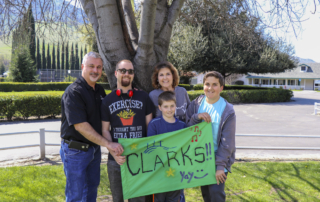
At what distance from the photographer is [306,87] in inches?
2183

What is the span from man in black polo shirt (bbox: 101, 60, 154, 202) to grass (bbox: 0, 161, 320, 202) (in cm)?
204

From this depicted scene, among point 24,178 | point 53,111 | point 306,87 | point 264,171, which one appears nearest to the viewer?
point 24,178

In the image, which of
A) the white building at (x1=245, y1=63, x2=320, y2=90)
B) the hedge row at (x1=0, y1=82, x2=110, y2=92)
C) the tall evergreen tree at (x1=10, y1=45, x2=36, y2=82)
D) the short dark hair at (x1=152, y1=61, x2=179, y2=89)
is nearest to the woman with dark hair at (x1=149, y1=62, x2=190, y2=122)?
the short dark hair at (x1=152, y1=61, x2=179, y2=89)

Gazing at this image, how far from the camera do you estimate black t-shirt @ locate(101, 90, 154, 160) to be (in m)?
2.84

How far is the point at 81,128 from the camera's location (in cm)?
276

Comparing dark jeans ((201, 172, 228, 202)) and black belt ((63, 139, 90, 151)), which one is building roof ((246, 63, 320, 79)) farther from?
black belt ((63, 139, 90, 151))

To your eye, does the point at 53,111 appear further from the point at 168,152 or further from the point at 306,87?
the point at 306,87

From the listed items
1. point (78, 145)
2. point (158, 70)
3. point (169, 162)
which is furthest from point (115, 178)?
point (158, 70)

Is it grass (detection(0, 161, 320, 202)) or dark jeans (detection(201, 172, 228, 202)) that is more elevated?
dark jeans (detection(201, 172, 228, 202))

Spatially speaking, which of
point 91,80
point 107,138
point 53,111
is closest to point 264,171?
point 107,138

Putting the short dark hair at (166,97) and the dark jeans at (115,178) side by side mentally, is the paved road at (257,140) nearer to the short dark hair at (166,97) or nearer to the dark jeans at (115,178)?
the dark jeans at (115,178)

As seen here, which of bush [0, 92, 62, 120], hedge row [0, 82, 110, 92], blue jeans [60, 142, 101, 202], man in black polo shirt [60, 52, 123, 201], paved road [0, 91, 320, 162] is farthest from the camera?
hedge row [0, 82, 110, 92]

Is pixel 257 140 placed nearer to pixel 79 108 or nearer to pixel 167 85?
pixel 167 85

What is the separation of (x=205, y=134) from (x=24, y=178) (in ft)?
14.3
